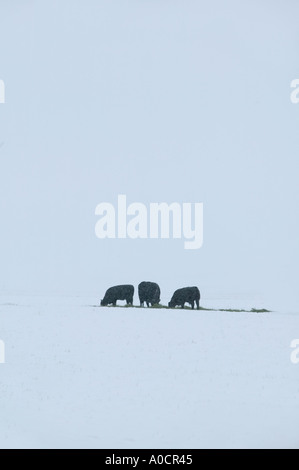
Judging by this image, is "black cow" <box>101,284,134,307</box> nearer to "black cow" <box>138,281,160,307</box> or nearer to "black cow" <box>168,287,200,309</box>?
"black cow" <box>138,281,160,307</box>

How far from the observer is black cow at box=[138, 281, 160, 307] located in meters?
33.4

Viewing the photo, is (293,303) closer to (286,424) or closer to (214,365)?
(214,365)

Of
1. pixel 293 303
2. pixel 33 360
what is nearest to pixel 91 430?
pixel 33 360

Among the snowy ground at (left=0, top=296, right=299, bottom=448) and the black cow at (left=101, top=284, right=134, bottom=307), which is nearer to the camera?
the snowy ground at (left=0, top=296, right=299, bottom=448)

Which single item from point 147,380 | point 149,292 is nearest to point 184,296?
point 149,292

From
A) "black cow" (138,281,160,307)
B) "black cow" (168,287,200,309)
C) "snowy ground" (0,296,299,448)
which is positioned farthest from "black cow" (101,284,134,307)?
"snowy ground" (0,296,299,448)

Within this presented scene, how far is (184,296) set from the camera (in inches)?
1248

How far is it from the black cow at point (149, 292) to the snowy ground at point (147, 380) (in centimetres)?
722

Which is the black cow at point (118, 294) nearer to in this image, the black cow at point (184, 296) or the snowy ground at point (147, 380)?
the black cow at point (184, 296)

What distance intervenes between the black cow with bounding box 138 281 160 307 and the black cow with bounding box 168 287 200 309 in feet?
6.09

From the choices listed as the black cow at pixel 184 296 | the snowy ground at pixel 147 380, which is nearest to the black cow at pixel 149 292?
the black cow at pixel 184 296
